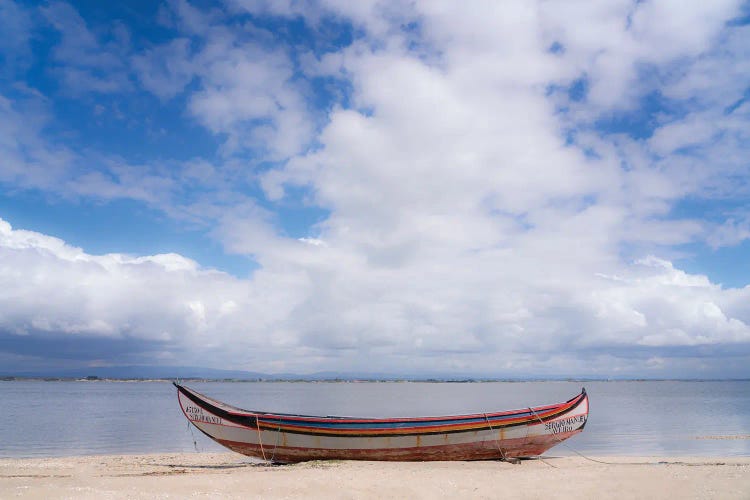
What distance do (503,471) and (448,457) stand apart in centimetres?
222

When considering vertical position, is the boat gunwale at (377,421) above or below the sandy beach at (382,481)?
above

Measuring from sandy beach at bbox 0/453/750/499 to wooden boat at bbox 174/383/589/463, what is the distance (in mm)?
488

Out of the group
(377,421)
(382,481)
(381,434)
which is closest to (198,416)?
(377,421)

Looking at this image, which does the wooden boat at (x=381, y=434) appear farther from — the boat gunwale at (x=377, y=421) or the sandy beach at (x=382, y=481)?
the sandy beach at (x=382, y=481)

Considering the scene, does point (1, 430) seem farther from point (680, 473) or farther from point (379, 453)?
point (680, 473)

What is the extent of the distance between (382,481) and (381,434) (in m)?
3.64

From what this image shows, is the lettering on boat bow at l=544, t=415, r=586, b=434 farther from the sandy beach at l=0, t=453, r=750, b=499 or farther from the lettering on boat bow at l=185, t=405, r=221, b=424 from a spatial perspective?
the lettering on boat bow at l=185, t=405, r=221, b=424

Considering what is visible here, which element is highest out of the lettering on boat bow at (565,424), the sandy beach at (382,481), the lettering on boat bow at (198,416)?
the lettering on boat bow at (198,416)

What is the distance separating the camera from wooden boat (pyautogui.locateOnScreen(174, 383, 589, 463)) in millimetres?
16844

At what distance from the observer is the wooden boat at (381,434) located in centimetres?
1684

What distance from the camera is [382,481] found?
1314 centimetres

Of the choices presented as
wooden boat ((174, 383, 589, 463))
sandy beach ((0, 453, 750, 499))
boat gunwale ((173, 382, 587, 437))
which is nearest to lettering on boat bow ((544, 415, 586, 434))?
wooden boat ((174, 383, 589, 463))

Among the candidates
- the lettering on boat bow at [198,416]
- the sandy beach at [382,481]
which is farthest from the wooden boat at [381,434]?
the sandy beach at [382,481]

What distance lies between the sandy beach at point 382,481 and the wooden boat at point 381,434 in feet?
1.60
